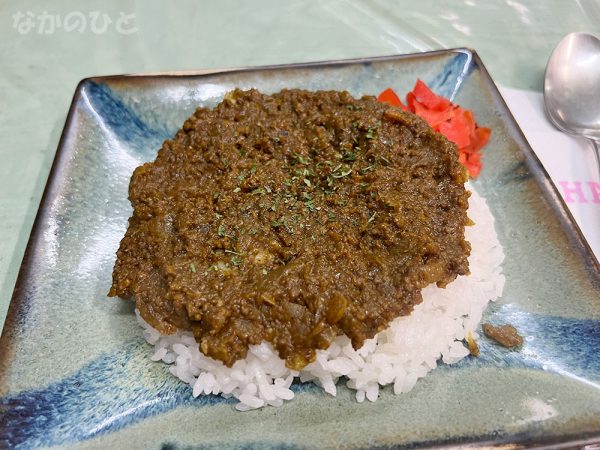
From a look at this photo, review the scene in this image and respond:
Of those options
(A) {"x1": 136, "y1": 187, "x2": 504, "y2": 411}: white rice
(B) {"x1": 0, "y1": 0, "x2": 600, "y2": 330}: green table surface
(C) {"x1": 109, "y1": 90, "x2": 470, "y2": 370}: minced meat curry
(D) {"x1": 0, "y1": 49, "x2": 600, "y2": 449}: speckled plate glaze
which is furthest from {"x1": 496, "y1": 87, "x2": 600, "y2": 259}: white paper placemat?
(C) {"x1": 109, "y1": 90, "x2": 470, "y2": 370}: minced meat curry

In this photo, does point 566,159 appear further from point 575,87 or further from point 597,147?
point 575,87

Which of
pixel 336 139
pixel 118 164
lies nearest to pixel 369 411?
pixel 336 139

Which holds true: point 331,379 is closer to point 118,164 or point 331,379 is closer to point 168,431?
point 168,431

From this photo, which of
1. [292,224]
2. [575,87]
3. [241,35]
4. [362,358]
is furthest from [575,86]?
[241,35]

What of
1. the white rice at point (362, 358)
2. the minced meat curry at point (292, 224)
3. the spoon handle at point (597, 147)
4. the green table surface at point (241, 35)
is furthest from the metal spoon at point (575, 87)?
the white rice at point (362, 358)

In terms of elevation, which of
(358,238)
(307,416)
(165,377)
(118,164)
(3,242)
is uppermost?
(358,238)
